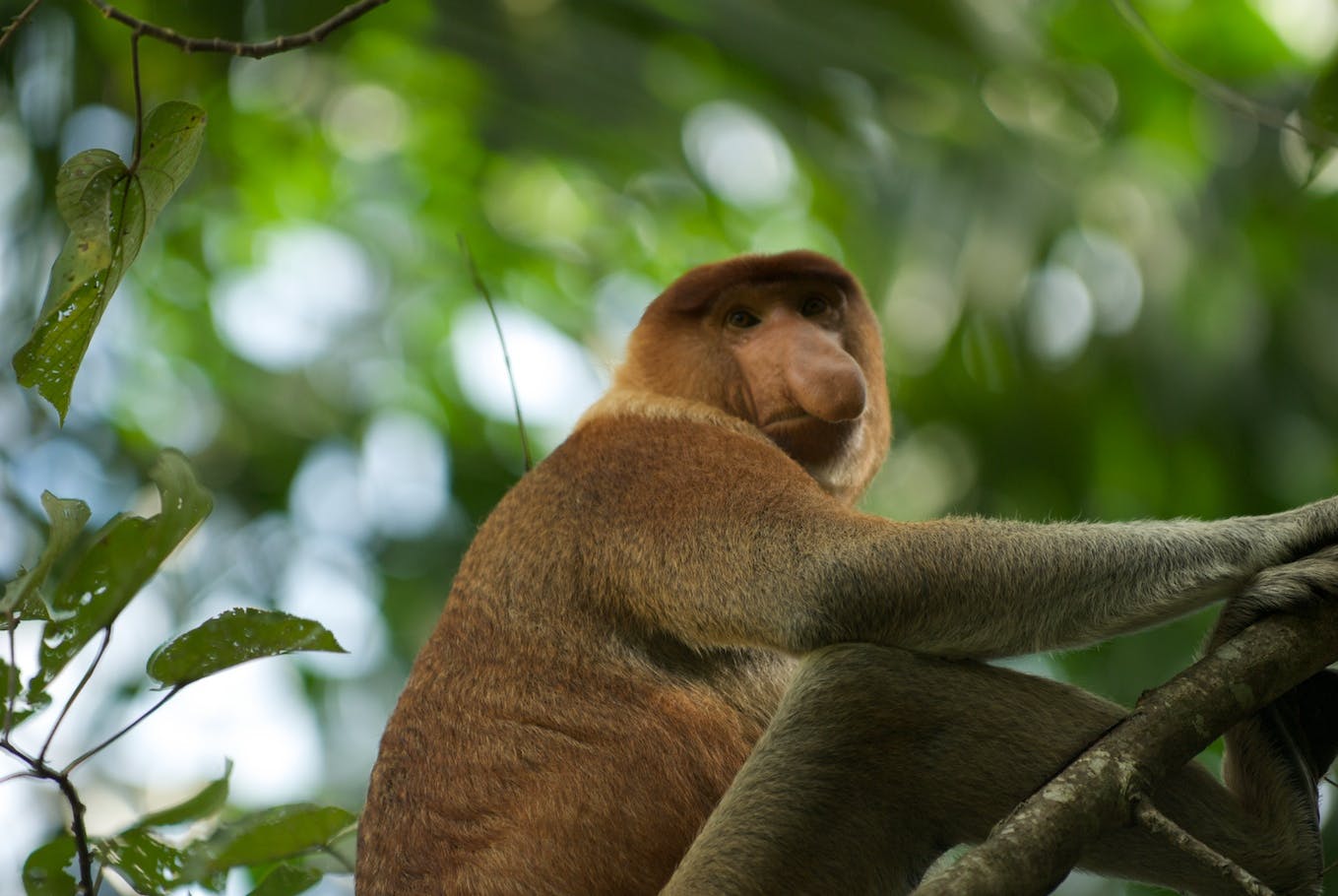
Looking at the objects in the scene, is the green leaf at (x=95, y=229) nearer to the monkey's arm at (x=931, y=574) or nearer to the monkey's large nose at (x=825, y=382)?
the monkey's arm at (x=931, y=574)

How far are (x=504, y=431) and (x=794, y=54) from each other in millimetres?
4042

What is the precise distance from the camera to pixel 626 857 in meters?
3.25

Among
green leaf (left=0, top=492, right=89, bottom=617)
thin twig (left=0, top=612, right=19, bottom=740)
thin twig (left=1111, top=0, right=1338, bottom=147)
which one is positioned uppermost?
thin twig (left=1111, top=0, right=1338, bottom=147)

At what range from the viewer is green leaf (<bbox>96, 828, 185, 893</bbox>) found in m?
2.87

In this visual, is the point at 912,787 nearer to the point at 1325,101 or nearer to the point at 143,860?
the point at 143,860

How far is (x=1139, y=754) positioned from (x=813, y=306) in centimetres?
218

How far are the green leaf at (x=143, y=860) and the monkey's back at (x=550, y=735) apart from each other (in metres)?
0.56

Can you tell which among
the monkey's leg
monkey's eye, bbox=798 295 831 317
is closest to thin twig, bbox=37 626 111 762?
the monkey's leg

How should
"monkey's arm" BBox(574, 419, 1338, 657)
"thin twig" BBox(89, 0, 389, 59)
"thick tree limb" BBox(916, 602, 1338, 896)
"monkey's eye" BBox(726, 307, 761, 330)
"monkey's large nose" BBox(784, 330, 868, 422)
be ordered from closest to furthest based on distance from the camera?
"thick tree limb" BBox(916, 602, 1338, 896) < "thin twig" BBox(89, 0, 389, 59) < "monkey's arm" BBox(574, 419, 1338, 657) < "monkey's large nose" BBox(784, 330, 868, 422) < "monkey's eye" BBox(726, 307, 761, 330)

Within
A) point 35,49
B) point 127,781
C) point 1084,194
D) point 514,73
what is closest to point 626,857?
point 514,73

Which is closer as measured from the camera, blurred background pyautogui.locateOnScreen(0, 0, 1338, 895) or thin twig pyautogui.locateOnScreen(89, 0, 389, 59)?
thin twig pyautogui.locateOnScreen(89, 0, 389, 59)

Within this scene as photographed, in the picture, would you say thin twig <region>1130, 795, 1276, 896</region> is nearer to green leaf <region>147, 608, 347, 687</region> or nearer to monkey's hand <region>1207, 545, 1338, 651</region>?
monkey's hand <region>1207, 545, 1338, 651</region>

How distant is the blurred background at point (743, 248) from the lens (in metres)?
5.99

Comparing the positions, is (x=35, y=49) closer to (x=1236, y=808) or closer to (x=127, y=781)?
(x=127, y=781)
